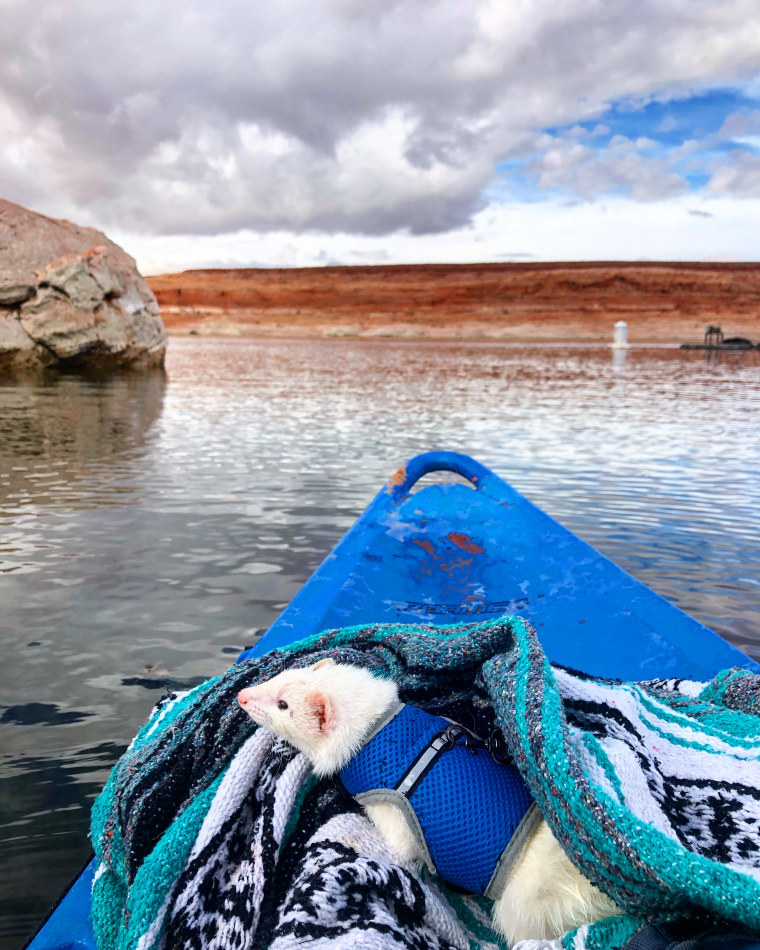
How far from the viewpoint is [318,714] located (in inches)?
50.7

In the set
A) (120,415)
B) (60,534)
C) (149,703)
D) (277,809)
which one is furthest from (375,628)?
(120,415)

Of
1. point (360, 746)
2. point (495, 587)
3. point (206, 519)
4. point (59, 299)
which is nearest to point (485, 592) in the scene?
point (495, 587)

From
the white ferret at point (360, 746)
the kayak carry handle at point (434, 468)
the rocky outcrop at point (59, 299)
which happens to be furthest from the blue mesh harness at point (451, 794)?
the rocky outcrop at point (59, 299)

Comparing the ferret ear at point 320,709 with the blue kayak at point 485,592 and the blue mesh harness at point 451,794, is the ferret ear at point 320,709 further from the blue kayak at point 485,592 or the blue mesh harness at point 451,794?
the blue kayak at point 485,592

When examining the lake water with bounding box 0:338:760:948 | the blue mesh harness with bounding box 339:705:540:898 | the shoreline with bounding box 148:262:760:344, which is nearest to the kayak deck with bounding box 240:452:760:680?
the lake water with bounding box 0:338:760:948

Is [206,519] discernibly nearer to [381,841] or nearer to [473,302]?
[381,841]

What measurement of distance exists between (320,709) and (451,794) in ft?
0.90

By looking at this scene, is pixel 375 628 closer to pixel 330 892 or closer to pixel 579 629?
pixel 330 892

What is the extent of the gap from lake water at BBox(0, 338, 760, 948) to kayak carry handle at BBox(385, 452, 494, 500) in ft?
2.33

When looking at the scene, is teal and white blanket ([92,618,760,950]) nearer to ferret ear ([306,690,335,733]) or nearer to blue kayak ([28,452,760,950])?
ferret ear ([306,690,335,733])

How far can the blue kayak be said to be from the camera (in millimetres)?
2250

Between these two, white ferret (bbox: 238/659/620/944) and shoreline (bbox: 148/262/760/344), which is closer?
white ferret (bbox: 238/659/620/944)

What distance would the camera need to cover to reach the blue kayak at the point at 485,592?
2.25 meters

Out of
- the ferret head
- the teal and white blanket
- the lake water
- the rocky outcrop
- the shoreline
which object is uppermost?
the shoreline
